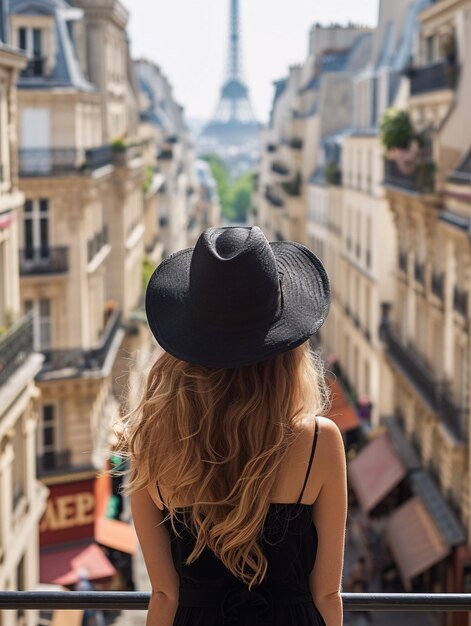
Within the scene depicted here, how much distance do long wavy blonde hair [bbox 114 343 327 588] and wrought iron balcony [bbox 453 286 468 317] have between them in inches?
868

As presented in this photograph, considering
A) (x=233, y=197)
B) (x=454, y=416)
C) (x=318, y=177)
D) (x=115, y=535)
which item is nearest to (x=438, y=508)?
(x=454, y=416)

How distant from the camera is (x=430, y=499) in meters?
27.7

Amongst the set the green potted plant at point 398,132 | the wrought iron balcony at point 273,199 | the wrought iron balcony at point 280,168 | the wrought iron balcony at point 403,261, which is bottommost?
the wrought iron balcony at point 273,199

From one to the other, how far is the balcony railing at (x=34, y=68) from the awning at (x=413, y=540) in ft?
46.5

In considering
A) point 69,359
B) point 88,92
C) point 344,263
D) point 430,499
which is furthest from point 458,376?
point 344,263

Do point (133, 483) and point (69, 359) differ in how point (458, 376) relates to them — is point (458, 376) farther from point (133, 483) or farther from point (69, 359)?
point (133, 483)

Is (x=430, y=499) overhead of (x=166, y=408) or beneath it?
beneath

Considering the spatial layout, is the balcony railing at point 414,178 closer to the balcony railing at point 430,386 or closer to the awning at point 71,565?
the balcony railing at point 430,386

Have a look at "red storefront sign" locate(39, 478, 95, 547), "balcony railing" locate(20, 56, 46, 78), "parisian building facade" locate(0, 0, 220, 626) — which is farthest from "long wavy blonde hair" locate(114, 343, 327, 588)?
"red storefront sign" locate(39, 478, 95, 547)

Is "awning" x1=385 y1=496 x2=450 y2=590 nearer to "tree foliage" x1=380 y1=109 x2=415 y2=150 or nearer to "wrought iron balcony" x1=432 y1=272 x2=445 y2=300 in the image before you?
"wrought iron balcony" x1=432 y1=272 x2=445 y2=300

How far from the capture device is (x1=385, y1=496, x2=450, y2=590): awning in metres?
25.6

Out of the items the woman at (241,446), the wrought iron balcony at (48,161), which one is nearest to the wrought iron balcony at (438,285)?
the wrought iron balcony at (48,161)

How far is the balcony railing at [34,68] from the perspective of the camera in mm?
28312

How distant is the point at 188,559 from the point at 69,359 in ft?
87.4
